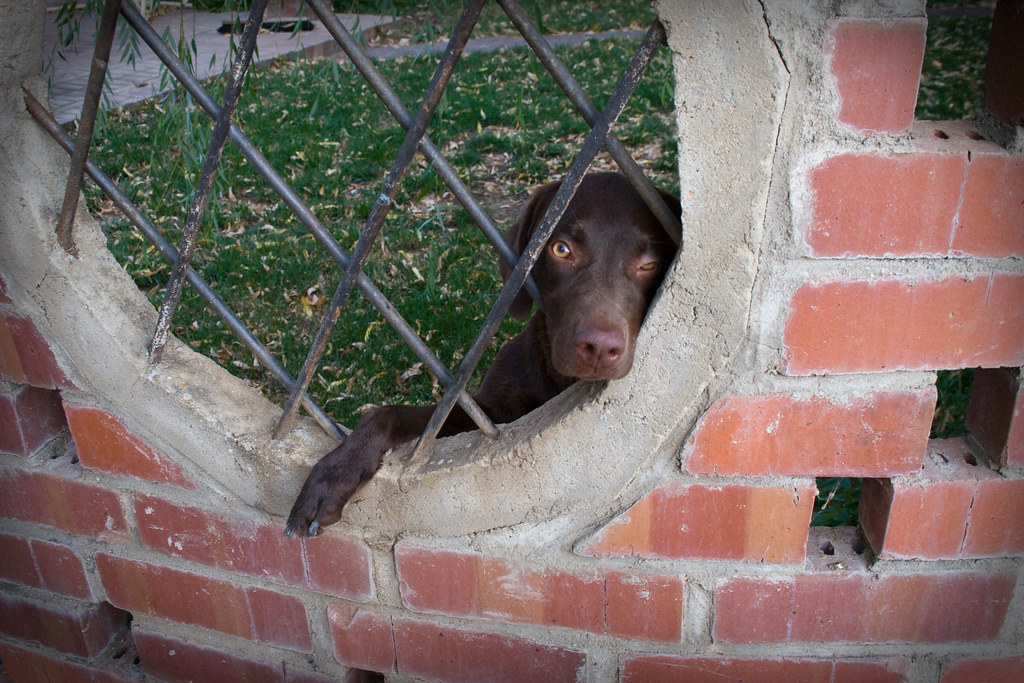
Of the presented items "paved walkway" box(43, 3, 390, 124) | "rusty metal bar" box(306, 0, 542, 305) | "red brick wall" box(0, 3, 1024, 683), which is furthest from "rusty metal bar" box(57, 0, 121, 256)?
"paved walkway" box(43, 3, 390, 124)

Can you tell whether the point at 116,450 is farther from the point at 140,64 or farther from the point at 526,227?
the point at 140,64

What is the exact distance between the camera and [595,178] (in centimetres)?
217

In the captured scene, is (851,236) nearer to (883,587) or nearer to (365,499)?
(883,587)

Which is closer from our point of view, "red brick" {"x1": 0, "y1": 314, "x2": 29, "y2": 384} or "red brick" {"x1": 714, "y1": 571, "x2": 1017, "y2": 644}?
"red brick" {"x1": 714, "y1": 571, "x2": 1017, "y2": 644}

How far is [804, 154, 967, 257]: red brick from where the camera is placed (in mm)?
1267

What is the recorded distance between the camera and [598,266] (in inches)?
76.0

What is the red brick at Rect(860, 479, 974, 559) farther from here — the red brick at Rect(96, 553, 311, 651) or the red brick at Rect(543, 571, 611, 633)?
the red brick at Rect(96, 553, 311, 651)

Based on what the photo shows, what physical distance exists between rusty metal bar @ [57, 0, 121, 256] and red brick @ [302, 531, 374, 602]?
0.84m

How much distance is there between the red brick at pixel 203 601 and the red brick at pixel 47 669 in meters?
0.28

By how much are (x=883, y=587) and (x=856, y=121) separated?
90cm

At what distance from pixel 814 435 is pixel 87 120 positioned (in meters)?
1.51

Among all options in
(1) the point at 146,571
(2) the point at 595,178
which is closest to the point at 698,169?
(2) the point at 595,178

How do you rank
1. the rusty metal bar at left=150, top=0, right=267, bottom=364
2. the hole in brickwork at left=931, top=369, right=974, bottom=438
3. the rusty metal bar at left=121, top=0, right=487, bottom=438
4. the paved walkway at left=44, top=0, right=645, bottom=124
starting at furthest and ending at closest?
the paved walkway at left=44, top=0, right=645, bottom=124 < the hole in brickwork at left=931, top=369, right=974, bottom=438 < the rusty metal bar at left=121, top=0, right=487, bottom=438 < the rusty metal bar at left=150, top=0, right=267, bottom=364

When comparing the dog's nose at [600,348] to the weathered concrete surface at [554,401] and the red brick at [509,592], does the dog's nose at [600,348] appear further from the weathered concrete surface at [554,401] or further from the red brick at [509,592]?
the red brick at [509,592]
